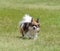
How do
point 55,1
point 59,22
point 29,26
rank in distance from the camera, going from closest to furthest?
point 29,26
point 59,22
point 55,1

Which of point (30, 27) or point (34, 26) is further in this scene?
point (30, 27)

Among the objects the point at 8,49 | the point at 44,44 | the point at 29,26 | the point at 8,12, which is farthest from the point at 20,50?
the point at 8,12

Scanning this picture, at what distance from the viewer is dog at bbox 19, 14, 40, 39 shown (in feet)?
54.1

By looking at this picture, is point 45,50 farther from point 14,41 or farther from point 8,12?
point 8,12

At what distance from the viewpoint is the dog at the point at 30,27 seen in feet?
54.1

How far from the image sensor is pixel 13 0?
1919 inches

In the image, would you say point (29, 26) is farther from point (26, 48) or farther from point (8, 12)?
point (8, 12)

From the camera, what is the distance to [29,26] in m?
16.8

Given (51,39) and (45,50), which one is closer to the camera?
(45,50)

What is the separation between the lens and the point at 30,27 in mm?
16734

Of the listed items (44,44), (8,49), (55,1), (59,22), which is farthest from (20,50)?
(55,1)

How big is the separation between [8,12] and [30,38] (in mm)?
16565

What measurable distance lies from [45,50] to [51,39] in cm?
376

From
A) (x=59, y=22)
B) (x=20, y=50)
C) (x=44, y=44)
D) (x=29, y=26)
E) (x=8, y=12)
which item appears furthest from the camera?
(x=8, y=12)
